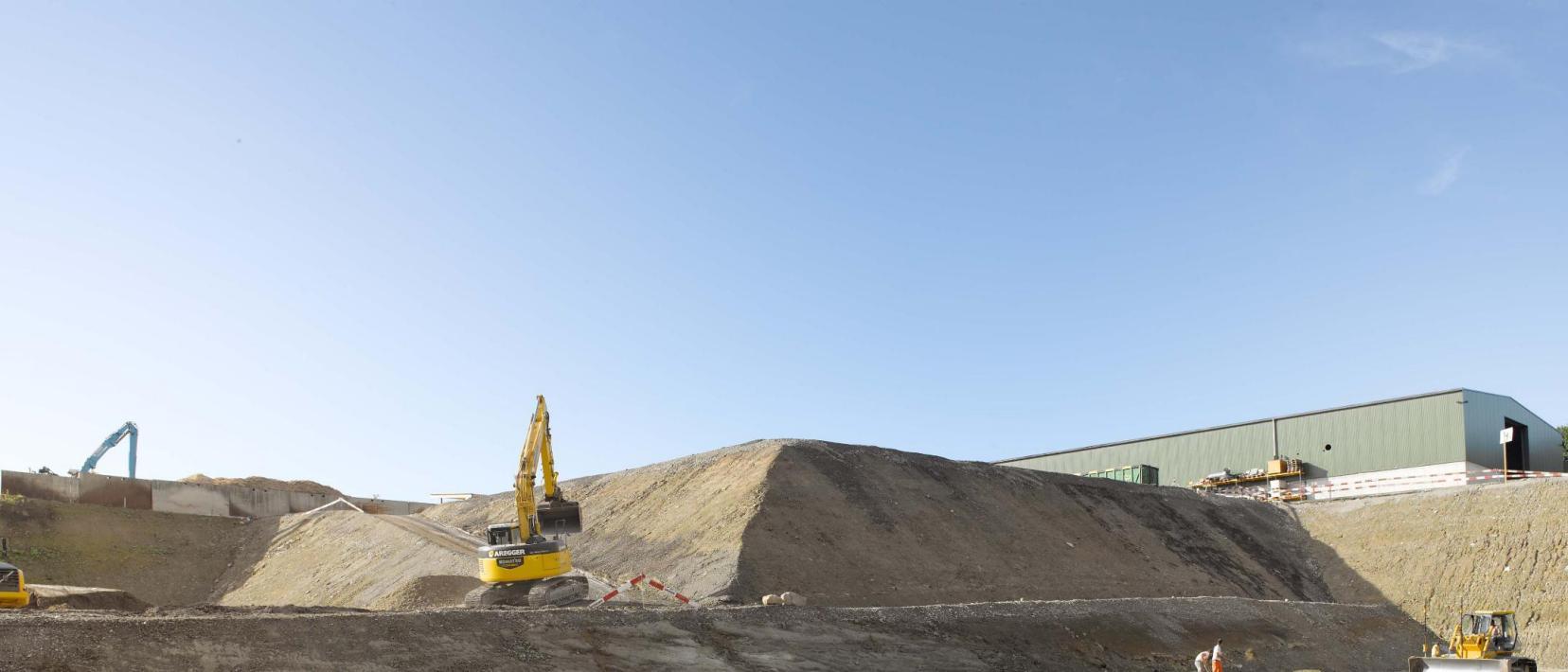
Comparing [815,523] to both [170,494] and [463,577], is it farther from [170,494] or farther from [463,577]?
[170,494]

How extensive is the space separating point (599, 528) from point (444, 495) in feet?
53.3

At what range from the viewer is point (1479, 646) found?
69.1ft

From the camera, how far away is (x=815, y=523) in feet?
98.2

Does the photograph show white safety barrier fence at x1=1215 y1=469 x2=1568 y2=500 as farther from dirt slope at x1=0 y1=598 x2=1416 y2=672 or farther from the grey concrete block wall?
the grey concrete block wall

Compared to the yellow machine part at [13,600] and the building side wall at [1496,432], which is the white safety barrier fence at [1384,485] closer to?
the building side wall at [1496,432]

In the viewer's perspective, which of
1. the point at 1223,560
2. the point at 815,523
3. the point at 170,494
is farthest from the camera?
the point at 170,494

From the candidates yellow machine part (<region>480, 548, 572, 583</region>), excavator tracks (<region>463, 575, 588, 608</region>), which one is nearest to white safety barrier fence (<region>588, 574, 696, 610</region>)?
excavator tracks (<region>463, 575, 588, 608</region>)

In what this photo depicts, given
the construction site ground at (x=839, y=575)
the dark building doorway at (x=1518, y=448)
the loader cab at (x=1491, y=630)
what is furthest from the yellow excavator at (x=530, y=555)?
the dark building doorway at (x=1518, y=448)

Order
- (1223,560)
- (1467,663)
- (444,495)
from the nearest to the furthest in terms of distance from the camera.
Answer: (1467,663), (1223,560), (444,495)

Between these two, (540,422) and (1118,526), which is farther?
(1118,526)

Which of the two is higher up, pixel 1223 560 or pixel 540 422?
pixel 540 422

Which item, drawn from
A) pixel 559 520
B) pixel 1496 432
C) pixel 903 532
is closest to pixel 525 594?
pixel 559 520

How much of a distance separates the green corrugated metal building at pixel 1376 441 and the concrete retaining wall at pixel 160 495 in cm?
3767

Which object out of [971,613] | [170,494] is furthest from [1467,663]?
[170,494]
